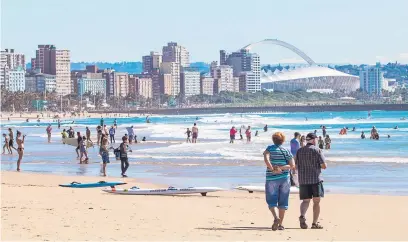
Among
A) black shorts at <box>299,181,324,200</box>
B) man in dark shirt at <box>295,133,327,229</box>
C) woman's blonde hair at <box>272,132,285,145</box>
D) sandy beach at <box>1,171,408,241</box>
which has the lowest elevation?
sandy beach at <box>1,171,408,241</box>

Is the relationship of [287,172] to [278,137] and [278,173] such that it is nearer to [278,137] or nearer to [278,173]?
[278,173]

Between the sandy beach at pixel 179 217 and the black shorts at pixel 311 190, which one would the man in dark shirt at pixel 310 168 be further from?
the sandy beach at pixel 179 217

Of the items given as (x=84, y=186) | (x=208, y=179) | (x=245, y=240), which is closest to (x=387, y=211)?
(x=245, y=240)

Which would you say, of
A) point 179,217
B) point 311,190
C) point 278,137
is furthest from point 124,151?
point 278,137

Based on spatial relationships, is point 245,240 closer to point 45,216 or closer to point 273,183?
point 273,183

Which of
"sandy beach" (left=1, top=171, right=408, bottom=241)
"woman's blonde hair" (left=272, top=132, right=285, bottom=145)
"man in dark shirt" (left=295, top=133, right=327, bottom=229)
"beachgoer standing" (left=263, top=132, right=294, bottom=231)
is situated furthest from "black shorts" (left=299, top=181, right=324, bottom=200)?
"woman's blonde hair" (left=272, top=132, right=285, bottom=145)

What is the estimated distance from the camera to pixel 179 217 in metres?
12.8

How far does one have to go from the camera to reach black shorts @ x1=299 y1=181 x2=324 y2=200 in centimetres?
1137

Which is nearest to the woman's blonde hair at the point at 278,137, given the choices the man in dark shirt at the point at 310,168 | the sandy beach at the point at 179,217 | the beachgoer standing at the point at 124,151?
the man in dark shirt at the point at 310,168

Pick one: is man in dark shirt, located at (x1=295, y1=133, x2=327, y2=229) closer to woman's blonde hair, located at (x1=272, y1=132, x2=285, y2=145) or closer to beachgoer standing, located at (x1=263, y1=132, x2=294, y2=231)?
beachgoer standing, located at (x1=263, y1=132, x2=294, y2=231)

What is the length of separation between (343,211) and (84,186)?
5.82 meters

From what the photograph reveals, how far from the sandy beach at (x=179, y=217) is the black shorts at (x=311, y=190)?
44cm

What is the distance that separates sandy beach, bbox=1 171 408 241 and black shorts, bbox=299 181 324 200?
44 centimetres

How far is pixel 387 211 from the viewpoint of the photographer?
46.0ft
